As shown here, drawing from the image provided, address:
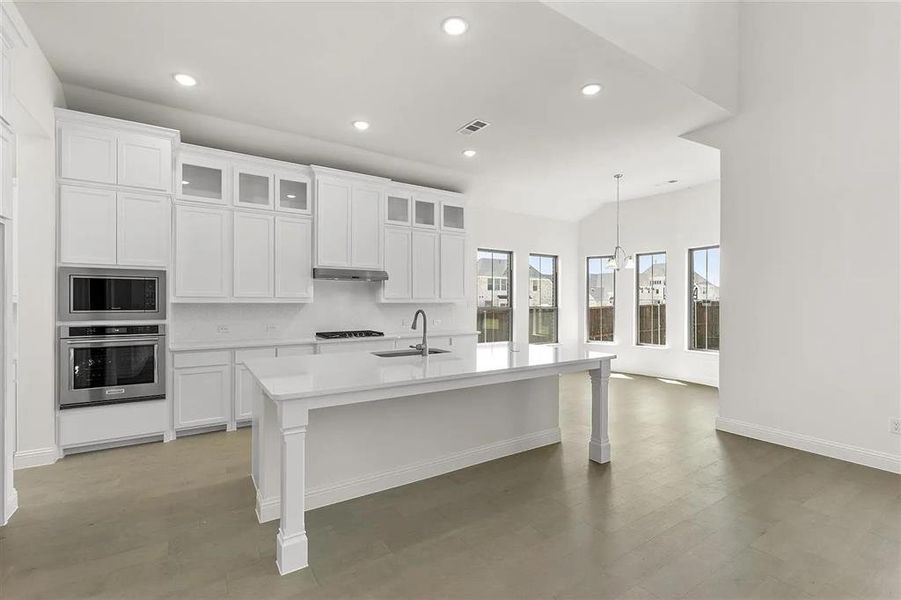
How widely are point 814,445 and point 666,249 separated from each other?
3.93m

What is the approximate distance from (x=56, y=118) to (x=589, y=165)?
5.36 meters

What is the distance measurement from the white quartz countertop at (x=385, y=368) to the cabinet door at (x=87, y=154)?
7.43 ft

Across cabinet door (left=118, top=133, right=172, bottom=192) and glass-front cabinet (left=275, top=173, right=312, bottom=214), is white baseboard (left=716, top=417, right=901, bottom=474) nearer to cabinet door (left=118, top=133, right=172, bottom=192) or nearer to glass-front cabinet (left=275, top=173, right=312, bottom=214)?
glass-front cabinet (left=275, top=173, right=312, bottom=214)

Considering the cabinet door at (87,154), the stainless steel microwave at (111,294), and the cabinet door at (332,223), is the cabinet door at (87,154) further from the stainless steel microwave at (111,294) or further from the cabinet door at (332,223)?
the cabinet door at (332,223)

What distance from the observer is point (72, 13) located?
2703 millimetres

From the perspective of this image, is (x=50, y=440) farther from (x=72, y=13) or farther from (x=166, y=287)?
(x=72, y=13)

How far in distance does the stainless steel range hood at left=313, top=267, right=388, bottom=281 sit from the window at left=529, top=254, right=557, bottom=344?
11.1 feet

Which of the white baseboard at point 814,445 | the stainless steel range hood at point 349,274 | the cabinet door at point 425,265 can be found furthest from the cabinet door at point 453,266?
the white baseboard at point 814,445

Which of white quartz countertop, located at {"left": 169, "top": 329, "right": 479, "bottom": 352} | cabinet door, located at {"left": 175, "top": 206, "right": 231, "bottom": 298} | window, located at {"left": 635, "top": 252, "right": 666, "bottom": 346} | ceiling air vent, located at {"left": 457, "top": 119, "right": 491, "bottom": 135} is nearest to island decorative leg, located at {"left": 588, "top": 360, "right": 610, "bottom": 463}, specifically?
ceiling air vent, located at {"left": 457, "top": 119, "right": 491, "bottom": 135}

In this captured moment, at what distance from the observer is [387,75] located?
3.42 meters

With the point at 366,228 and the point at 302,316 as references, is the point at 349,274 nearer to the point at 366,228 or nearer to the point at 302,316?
the point at 366,228

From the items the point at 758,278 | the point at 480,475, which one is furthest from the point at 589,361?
the point at 758,278

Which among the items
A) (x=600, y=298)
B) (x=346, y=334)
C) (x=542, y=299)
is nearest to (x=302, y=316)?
(x=346, y=334)

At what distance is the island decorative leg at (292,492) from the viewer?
6.81ft
